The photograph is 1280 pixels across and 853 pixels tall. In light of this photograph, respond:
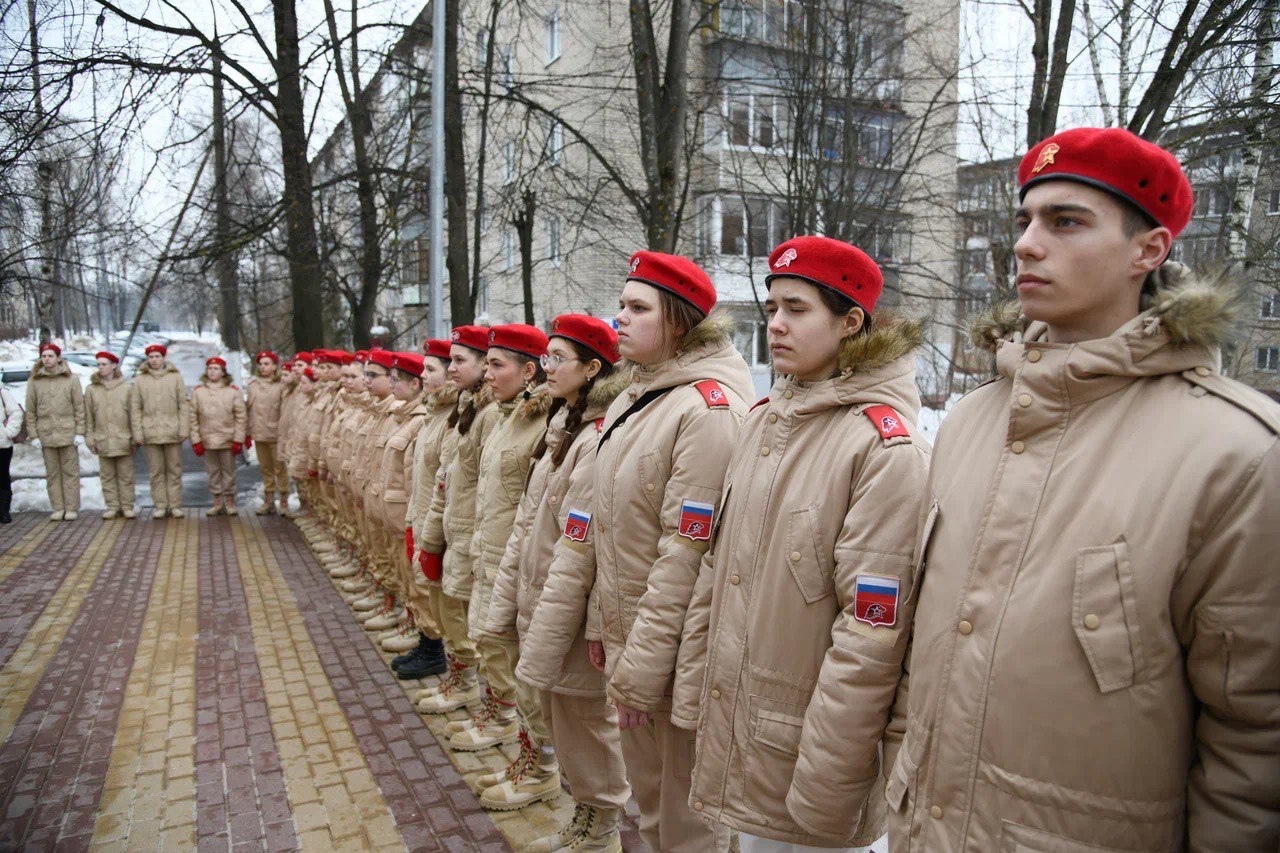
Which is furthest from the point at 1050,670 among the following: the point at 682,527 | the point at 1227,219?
the point at 1227,219

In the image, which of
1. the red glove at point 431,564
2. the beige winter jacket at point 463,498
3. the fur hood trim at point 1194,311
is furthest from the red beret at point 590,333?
the fur hood trim at point 1194,311

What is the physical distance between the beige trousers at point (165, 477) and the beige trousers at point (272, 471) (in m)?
1.12

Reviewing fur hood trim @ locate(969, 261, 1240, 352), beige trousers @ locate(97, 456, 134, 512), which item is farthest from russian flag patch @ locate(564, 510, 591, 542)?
beige trousers @ locate(97, 456, 134, 512)

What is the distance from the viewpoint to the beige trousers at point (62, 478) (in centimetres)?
1188

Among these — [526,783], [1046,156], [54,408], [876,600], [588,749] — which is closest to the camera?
[1046,156]

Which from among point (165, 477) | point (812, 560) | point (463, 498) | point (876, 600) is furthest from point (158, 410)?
point (876, 600)

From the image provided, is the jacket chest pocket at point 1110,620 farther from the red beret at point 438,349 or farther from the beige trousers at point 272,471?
the beige trousers at point 272,471

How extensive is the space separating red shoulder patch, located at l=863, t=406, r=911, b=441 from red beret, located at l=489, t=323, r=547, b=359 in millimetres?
2610

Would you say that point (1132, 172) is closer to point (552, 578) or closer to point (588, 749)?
point (552, 578)

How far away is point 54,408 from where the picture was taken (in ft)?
37.8

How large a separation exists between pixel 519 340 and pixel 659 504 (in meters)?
1.96

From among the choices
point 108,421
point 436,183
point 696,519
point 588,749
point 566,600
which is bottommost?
point 588,749

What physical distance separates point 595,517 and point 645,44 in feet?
26.3

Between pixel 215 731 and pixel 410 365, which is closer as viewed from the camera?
pixel 215 731
